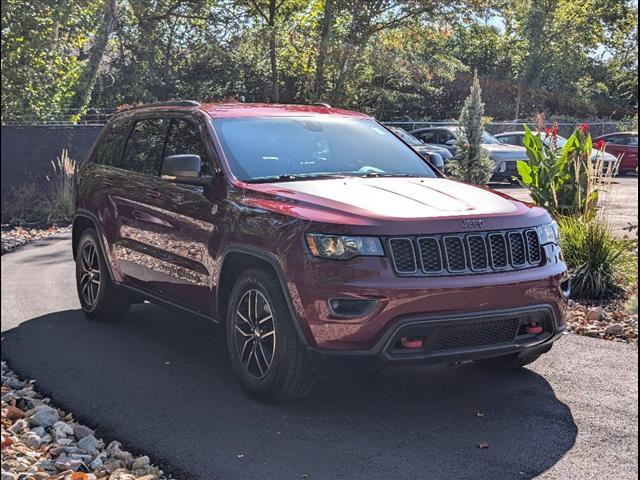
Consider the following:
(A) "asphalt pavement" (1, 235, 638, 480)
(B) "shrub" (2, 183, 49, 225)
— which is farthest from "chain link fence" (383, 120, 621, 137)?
(B) "shrub" (2, 183, 49, 225)

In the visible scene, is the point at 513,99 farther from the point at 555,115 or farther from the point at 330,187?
the point at 330,187

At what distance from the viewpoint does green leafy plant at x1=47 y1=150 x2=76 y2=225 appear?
15.8 meters

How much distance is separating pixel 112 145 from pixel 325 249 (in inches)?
139

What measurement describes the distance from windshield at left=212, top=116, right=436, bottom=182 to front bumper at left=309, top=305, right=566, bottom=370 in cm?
149

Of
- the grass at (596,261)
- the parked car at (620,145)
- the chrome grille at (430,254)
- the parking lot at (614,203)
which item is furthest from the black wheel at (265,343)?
the parked car at (620,145)

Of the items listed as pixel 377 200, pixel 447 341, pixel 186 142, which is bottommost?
pixel 447 341

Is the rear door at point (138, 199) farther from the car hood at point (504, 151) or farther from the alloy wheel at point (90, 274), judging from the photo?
the car hood at point (504, 151)

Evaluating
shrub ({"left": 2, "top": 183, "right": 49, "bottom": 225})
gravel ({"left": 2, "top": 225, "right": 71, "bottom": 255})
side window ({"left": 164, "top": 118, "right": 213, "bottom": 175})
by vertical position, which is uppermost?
side window ({"left": 164, "top": 118, "right": 213, "bottom": 175})

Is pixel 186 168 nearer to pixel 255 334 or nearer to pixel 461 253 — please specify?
pixel 255 334

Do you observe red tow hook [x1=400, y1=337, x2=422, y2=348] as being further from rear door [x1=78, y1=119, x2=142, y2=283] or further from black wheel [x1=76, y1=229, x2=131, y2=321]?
black wheel [x1=76, y1=229, x2=131, y2=321]

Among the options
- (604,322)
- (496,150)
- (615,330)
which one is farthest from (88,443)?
(496,150)

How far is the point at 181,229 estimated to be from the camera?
6082 millimetres

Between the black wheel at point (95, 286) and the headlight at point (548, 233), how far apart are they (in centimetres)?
356

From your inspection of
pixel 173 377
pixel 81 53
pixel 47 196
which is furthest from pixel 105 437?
pixel 81 53
